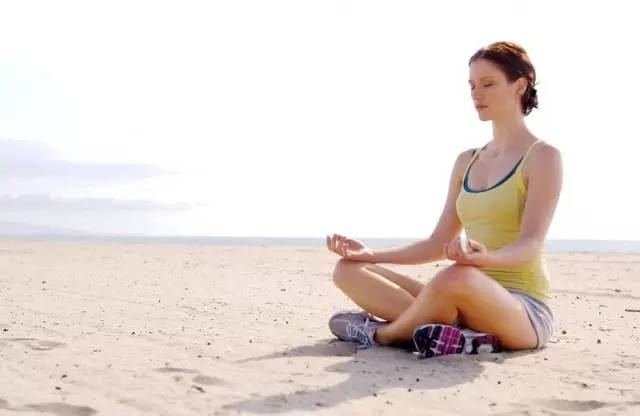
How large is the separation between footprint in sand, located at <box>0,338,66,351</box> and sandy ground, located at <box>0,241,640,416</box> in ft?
0.04

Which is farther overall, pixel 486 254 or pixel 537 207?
pixel 537 207

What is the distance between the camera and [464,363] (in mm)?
4148

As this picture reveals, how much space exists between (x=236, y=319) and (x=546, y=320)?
105 inches

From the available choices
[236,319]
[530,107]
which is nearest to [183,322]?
[236,319]

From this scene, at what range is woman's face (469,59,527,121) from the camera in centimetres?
437

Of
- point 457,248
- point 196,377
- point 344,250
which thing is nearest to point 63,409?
point 196,377

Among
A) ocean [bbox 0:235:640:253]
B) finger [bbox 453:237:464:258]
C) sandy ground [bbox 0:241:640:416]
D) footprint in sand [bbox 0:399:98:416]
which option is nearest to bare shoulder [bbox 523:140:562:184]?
finger [bbox 453:237:464:258]

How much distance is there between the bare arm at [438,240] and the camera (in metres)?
4.94

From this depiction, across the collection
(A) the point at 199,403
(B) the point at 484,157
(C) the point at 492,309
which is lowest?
(A) the point at 199,403

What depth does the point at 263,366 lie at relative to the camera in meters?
4.18

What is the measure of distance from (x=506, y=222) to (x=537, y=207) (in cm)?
31

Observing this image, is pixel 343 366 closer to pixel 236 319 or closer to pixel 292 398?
pixel 292 398

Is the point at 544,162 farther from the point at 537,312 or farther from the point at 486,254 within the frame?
the point at 537,312

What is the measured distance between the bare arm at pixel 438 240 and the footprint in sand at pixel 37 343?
2.05 m
